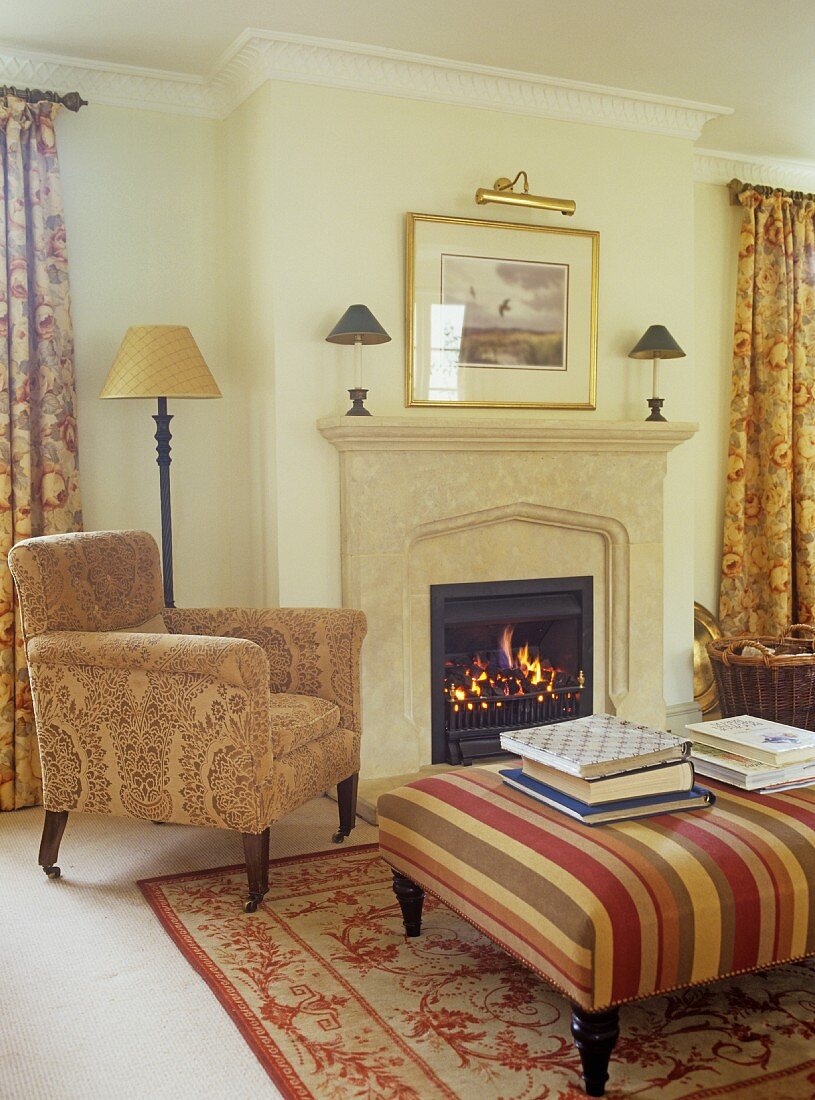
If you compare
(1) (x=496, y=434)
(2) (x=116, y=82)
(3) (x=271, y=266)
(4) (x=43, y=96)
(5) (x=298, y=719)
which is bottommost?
(5) (x=298, y=719)

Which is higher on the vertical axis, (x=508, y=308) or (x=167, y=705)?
(x=508, y=308)

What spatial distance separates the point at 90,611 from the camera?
3.12m

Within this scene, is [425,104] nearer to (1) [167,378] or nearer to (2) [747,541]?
(1) [167,378]

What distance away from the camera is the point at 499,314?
4.14 m

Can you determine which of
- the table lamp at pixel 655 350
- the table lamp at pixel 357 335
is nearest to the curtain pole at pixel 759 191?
the table lamp at pixel 655 350

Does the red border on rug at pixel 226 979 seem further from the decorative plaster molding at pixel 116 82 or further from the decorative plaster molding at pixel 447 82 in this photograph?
the decorative plaster molding at pixel 116 82

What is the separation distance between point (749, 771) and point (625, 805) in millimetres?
344

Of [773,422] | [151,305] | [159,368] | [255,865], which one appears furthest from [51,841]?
[773,422]

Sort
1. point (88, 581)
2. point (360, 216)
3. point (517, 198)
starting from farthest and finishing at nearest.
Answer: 1. point (517, 198)
2. point (360, 216)
3. point (88, 581)

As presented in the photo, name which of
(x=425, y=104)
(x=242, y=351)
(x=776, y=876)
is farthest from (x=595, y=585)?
(x=776, y=876)

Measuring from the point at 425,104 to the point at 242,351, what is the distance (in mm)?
1136

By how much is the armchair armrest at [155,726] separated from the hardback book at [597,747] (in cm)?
68

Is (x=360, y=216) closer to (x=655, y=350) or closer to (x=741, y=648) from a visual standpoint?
(x=655, y=350)

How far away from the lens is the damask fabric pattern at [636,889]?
1.88 meters
